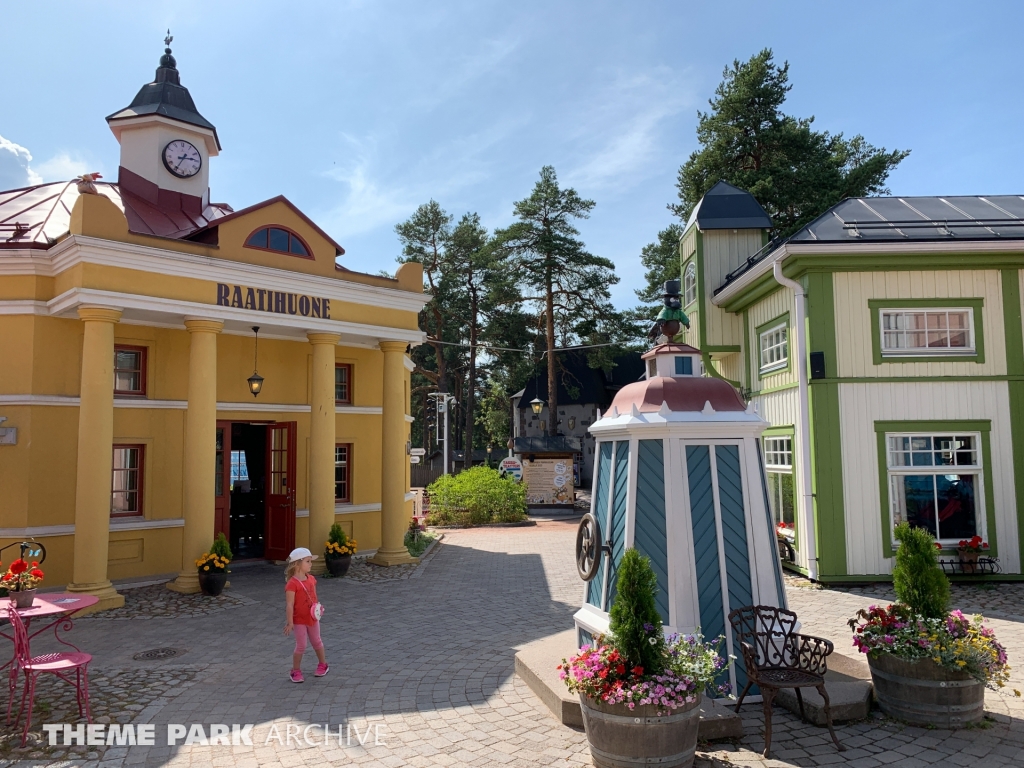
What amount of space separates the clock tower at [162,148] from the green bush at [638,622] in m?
14.3

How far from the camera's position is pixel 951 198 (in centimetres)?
1439

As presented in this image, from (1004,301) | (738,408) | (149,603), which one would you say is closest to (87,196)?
(149,603)

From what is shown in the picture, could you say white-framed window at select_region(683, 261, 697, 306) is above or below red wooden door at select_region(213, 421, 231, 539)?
above

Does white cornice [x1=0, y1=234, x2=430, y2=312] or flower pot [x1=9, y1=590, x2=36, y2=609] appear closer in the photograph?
flower pot [x1=9, y1=590, x2=36, y2=609]

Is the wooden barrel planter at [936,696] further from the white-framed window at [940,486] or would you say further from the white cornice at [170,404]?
the white cornice at [170,404]

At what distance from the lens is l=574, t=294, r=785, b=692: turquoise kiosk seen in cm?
609

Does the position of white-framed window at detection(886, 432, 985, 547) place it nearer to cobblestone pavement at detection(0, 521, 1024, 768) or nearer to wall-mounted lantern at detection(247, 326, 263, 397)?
cobblestone pavement at detection(0, 521, 1024, 768)

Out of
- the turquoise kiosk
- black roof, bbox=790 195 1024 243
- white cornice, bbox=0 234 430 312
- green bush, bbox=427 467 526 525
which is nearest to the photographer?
the turquoise kiosk

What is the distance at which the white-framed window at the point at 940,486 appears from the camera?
11.6 metres

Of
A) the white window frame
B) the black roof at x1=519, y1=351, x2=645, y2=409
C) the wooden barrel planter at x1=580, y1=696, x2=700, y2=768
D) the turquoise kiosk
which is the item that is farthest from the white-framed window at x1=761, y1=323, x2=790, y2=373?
the black roof at x1=519, y1=351, x2=645, y2=409

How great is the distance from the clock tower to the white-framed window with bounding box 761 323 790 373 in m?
12.7

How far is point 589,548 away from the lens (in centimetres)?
670

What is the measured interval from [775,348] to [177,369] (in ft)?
37.2

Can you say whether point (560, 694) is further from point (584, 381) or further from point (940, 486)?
point (584, 381)
